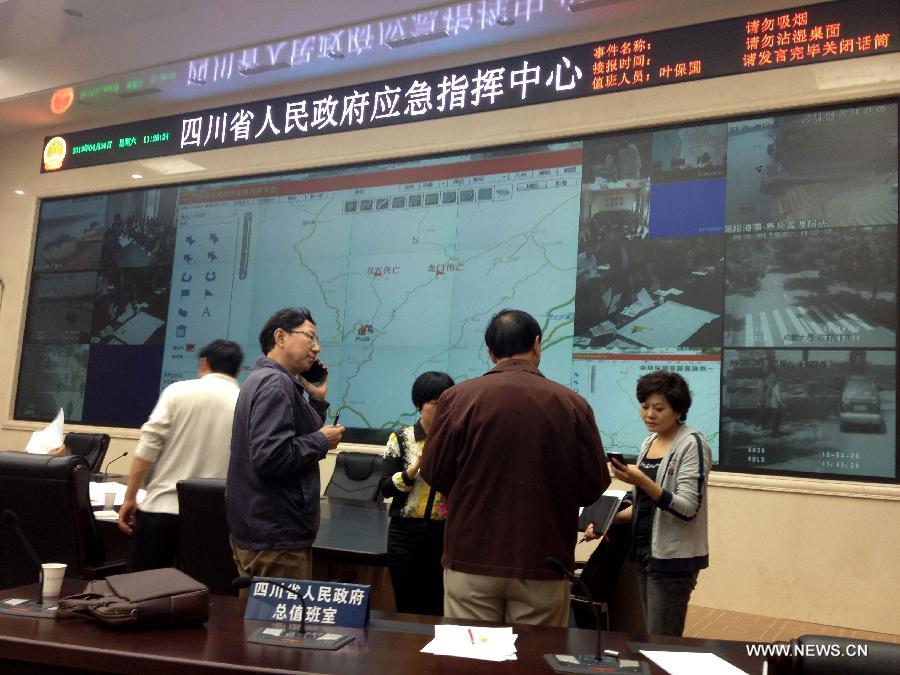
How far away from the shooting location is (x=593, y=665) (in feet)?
5.07

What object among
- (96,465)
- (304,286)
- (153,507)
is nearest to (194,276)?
(304,286)

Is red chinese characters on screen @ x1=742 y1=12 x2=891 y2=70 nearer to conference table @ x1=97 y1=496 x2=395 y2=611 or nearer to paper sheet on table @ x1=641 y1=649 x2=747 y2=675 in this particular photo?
conference table @ x1=97 y1=496 x2=395 y2=611

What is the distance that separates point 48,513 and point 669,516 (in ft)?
7.03

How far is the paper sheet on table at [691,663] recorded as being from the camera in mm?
1549

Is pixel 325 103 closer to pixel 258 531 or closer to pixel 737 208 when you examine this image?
pixel 737 208

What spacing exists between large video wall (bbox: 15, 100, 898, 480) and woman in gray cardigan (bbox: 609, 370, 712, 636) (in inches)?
92.0

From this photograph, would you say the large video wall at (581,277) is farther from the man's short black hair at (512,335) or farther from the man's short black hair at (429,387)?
the man's short black hair at (512,335)

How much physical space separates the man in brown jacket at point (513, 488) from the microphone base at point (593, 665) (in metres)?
0.55

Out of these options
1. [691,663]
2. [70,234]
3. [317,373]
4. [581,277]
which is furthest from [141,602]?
[70,234]

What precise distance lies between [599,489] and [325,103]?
457cm

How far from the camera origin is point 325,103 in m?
6.09

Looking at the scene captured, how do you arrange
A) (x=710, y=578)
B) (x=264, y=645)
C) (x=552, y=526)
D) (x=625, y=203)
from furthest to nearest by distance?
1. (x=625, y=203)
2. (x=710, y=578)
3. (x=552, y=526)
4. (x=264, y=645)

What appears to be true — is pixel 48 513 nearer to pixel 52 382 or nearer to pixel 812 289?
pixel 812 289

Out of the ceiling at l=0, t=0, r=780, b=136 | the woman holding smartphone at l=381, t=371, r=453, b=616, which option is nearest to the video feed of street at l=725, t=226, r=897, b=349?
the ceiling at l=0, t=0, r=780, b=136
